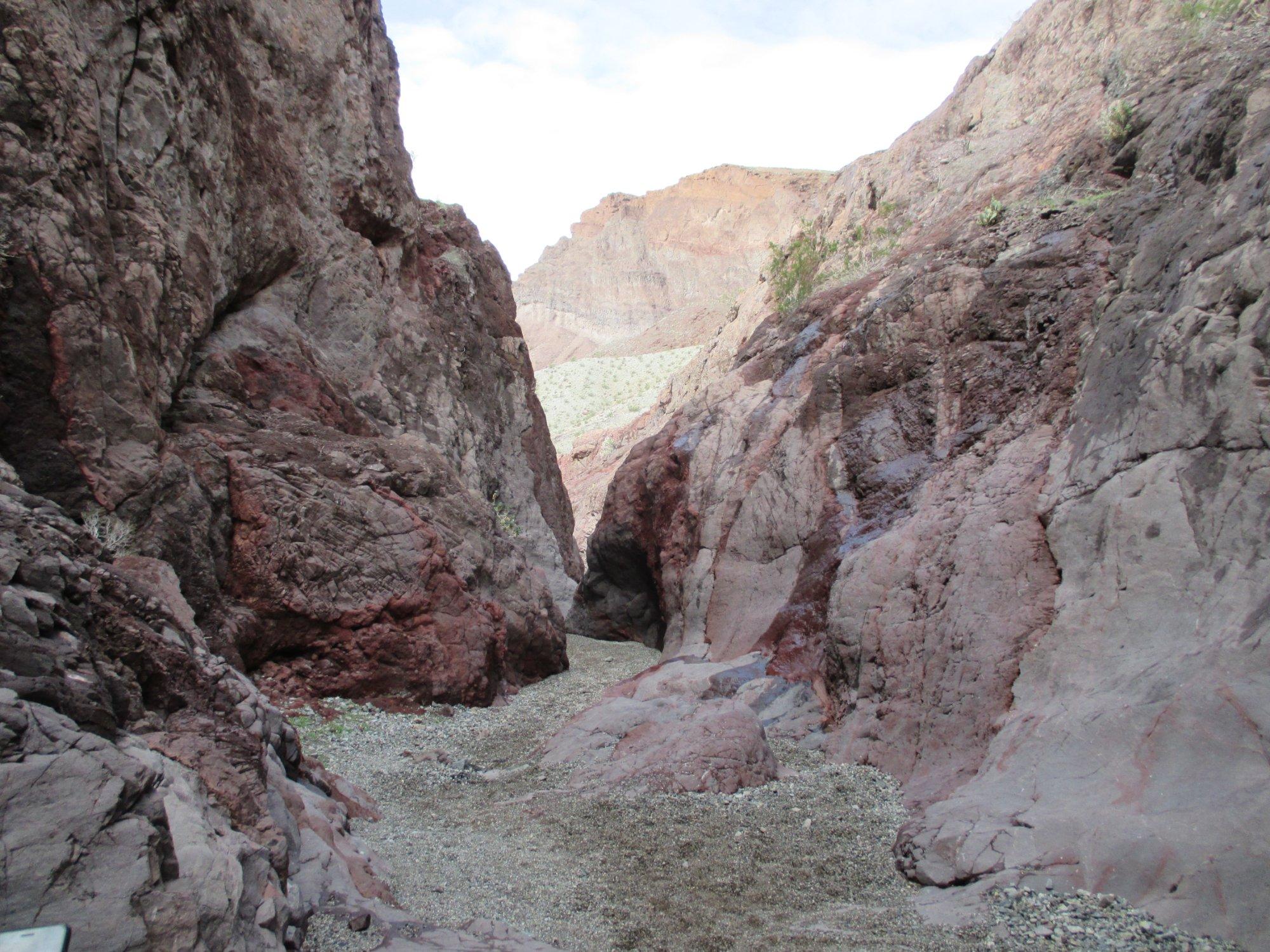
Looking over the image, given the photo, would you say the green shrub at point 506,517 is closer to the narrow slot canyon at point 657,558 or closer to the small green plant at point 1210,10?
the narrow slot canyon at point 657,558

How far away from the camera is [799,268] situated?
Answer: 18.0 meters

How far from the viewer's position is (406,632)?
383 inches

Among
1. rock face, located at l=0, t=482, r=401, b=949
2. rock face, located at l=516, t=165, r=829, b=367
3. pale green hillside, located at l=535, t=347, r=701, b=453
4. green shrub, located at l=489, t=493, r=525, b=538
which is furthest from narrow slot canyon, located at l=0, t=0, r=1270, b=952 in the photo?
rock face, located at l=516, t=165, r=829, b=367

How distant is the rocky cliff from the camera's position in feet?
9.83

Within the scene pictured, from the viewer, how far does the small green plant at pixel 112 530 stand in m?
→ 6.75

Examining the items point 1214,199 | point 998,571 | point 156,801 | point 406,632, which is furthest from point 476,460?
point 156,801

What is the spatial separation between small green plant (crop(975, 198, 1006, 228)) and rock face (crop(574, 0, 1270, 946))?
0.41 feet

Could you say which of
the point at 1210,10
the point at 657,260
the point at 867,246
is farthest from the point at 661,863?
the point at 657,260

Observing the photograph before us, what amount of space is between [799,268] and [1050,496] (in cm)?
1194

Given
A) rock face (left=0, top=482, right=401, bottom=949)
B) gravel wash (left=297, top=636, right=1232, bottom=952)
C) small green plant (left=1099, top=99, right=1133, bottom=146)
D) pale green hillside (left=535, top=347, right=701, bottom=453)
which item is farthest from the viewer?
pale green hillside (left=535, top=347, right=701, bottom=453)

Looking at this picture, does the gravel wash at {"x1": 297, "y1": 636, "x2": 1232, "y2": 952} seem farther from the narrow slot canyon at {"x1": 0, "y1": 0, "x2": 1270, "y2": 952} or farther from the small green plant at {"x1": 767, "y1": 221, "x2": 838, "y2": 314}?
the small green plant at {"x1": 767, "y1": 221, "x2": 838, "y2": 314}

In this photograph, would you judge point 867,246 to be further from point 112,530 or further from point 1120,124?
point 112,530

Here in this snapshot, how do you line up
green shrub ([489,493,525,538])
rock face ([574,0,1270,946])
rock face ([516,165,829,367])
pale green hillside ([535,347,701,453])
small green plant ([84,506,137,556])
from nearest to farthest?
rock face ([574,0,1270,946]), small green plant ([84,506,137,556]), green shrub ([489,493,525,538]), pale green hillside ([535,347,701,453]), rock face ([516,165,829,367])

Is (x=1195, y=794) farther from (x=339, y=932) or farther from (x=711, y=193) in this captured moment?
(x=711, y=193)
